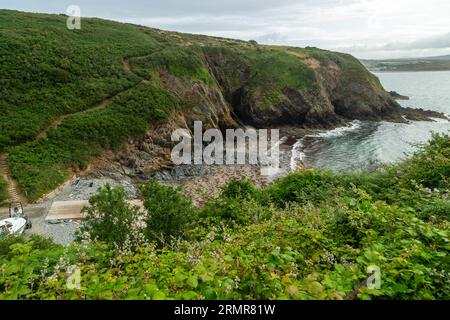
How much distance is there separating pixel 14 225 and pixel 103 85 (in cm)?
3269

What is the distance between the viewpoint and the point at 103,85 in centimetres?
4981

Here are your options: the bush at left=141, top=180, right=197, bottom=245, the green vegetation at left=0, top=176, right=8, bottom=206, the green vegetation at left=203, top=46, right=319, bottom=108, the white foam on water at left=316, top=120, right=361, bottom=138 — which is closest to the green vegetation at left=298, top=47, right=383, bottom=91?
the green vegetation at left=203, top=46, right=319, bottom=108

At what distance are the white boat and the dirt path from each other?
19.8 ft

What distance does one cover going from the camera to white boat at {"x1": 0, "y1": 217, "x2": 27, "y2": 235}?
20.7 m

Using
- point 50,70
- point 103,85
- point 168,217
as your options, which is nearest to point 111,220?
point 168,217

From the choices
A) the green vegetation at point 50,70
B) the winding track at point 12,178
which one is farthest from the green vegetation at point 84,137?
the green vegetation at point 50,70

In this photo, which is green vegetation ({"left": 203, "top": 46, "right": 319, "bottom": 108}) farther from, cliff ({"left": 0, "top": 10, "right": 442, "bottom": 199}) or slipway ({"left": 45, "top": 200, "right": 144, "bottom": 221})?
slipway ({"left": 45, "top": 200, "right": 144, "bottom": 221})

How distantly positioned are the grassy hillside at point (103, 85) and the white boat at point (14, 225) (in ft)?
21.6

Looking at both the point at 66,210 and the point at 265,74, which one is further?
the point at 265,74

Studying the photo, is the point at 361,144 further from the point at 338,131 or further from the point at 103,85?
the point at 103,85

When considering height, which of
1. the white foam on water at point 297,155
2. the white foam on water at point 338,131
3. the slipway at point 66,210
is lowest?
the slipway at point 66,210

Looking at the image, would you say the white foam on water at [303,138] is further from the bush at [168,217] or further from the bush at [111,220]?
the bush at [111,220]

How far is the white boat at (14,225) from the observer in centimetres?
2065

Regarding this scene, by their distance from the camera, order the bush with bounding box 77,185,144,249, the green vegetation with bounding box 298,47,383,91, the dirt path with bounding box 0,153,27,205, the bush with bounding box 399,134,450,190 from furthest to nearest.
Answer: the green vegetation with bounding box 298,47,383,91, the dirt path with bounding box 0,153,27,205, the bush with bounding box 77,185,144,249, the bush with bounding box 399,134,450,190
